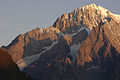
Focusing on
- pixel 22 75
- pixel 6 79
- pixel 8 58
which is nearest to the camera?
pixel 6 79

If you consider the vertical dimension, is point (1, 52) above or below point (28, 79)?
above

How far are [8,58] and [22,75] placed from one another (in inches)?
Answer: 618

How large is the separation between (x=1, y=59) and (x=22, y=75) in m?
14.8

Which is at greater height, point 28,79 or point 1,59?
point 1,59

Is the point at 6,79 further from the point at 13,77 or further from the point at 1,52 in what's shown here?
the point at 1,52

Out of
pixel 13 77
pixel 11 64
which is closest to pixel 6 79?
pixel 13 77

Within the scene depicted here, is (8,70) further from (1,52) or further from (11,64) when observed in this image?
(1,52)

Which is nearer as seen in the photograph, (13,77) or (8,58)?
(13,77)

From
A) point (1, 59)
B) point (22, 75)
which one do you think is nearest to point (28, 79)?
point (22, 75)

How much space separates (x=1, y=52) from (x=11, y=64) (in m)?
12.6

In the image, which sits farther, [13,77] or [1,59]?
[1,59]

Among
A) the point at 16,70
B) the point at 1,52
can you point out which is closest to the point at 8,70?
the point at 16,70

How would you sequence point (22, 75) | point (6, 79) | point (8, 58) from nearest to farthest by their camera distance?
point (6, 79)
point (22, 75)
point (8, 58)

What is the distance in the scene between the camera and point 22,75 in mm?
175625
